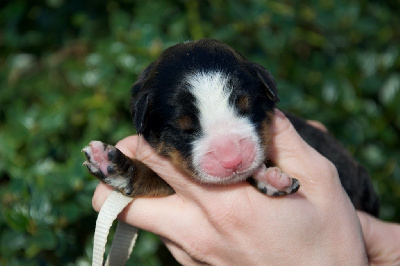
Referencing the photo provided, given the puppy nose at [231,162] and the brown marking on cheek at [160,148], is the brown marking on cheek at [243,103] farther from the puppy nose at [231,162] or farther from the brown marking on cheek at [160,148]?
the brown marking on cheek at [160,148]

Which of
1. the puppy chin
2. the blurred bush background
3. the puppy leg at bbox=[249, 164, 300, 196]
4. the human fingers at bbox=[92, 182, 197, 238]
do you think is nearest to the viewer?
the puppy chin

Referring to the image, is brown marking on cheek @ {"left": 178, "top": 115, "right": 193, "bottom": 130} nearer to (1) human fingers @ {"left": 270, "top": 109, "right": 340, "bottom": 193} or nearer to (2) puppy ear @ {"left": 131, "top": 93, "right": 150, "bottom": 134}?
(2) puppy ear @ {"left": 131, "top": 93, "right": 150, "bottom": 134}

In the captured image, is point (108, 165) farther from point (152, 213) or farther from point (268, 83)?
point (268, 83)

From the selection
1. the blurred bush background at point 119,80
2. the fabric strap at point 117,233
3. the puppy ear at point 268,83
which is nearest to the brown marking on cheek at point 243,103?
the puppy ear at point 268,83

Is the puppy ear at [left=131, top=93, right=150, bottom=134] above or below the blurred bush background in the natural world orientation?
above

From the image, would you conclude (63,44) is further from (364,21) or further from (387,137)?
(387,137)

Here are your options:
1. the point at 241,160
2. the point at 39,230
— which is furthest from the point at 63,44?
the point at 241,160

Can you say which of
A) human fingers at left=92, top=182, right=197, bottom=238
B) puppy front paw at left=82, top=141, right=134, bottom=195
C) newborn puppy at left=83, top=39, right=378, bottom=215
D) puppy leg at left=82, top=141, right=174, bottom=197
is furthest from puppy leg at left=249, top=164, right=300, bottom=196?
puppy front paw at left=82, top=141, right=134, bottom=195

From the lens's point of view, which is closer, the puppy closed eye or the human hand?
the puppy closed eye

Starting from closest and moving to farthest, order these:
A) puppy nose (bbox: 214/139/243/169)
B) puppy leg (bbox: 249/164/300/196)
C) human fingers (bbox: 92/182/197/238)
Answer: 1. puppy nose (bbox: 214/139/243/169)
2. puppy leg (bbox: 249/164/300/196)
3. human fingers (bbox: 92/182/197/238)
